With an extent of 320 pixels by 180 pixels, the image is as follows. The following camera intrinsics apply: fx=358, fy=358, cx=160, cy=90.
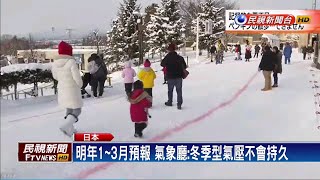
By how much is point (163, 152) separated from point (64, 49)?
1.18m

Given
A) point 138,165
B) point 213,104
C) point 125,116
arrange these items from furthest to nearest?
point 213,104
point 125,116
point 138,165

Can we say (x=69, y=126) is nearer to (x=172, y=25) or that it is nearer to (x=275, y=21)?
(x=275, y=21)

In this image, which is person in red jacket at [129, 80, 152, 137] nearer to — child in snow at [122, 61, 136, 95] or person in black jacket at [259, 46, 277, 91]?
child in snow at [122, 61, 136, 95]

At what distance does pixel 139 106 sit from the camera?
3.85m

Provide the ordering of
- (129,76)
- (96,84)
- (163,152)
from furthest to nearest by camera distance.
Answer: (96,84), (129,76), (163,152)

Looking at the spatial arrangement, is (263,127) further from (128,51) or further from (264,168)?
(128,51)

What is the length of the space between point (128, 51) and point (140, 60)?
20.5 inches

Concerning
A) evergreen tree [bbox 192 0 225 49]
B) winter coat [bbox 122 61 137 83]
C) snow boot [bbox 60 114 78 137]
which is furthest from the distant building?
evergreen tree [bbox 192 0 225 49]

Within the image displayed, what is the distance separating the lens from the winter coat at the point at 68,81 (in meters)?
3.09

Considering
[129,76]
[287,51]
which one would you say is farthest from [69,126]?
[287,51]

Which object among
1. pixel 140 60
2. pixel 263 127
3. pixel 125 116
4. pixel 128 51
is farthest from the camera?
pixel 128 51

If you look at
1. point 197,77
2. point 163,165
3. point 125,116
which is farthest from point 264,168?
point 197,77

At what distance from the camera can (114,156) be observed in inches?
98.2

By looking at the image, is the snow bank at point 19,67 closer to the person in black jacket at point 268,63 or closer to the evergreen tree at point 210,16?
the person in black jacket at point 268,63
